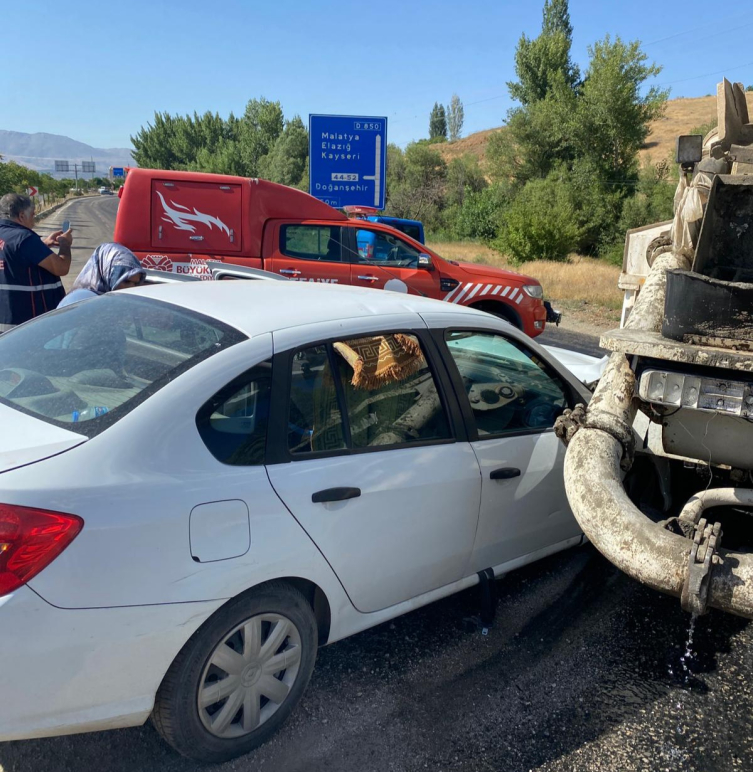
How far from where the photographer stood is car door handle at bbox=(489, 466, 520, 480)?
3.17m

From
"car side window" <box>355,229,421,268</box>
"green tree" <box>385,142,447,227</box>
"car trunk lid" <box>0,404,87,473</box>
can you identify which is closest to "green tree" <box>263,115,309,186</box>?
"green tree" <box>385,142,447,227</box>

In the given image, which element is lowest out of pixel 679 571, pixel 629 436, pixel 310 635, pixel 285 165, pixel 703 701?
pixel 703 701

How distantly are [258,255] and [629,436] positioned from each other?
267 inches

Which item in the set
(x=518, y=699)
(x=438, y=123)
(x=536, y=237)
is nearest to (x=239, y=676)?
(x=518, y=699)

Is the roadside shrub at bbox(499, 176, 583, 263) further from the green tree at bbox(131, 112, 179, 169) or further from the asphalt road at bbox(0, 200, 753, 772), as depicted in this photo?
the green tree at bbox(131, 112, 179, 169)

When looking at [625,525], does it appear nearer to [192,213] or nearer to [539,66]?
[192,213]

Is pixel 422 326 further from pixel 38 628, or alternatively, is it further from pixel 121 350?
pixel 38 628

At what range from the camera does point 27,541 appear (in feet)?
6.34

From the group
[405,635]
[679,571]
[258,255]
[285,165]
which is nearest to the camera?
[679,571]

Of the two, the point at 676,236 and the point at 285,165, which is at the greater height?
the point at 285,165

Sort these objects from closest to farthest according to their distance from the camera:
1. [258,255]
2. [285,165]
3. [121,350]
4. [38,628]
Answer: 1. [38,628]
2. [121,350]
3. [258,255]
4. [285,165]

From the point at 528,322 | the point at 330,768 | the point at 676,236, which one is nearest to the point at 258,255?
the point at 528,322

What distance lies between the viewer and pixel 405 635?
3299mm

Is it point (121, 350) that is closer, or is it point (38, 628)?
point (38, 628)
